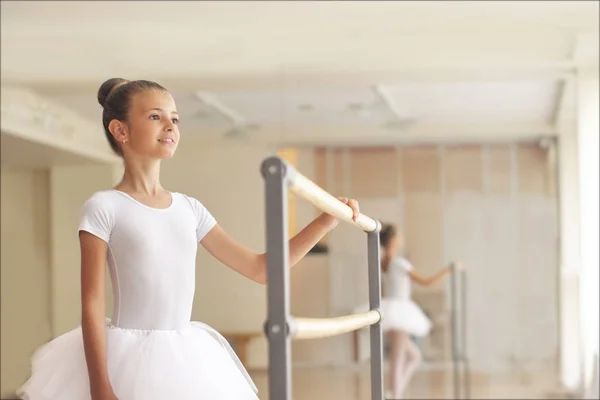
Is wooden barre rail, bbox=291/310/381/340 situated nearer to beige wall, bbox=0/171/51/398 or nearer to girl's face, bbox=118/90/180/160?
girl's face, bbox=118/90/180/160

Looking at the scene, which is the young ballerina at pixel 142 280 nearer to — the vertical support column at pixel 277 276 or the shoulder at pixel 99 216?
the shoulder at pixel 99 216

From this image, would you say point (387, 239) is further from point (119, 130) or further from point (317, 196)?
point (317, 196)

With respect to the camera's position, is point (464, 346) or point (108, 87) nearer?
point (108, 87)

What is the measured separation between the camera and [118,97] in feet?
4.94

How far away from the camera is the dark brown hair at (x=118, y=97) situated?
150cm

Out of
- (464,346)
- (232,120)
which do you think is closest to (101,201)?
(232,120)

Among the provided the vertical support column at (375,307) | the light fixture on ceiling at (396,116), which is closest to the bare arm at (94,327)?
the vertical support column at (375,307)

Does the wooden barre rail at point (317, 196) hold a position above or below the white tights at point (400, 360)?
above

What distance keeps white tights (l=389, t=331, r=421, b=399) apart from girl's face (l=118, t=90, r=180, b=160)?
5.08 metres

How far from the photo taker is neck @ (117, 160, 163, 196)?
1494mm

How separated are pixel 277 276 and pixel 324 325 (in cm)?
26

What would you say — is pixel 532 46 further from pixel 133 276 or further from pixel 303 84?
pixel 133 276

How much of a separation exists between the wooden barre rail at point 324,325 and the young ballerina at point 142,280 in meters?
0.18

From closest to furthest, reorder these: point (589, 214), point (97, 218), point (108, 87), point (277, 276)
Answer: point (277, 276) → point (97, 218) → point (108, 87) → point (589, 214)
